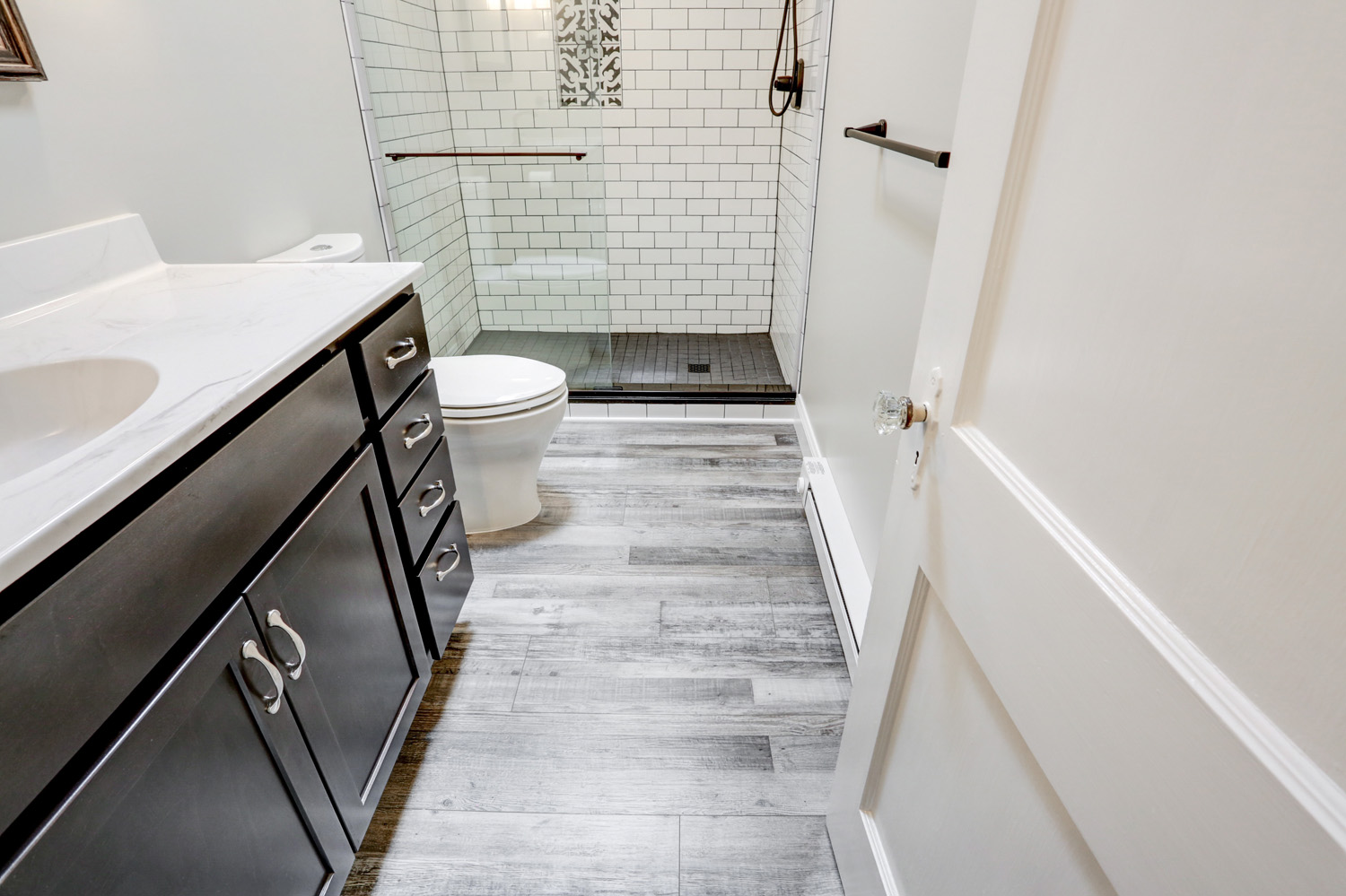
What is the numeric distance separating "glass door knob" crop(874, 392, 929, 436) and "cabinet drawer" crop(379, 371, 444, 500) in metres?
0.88

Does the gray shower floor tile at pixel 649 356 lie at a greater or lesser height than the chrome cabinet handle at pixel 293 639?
lesser

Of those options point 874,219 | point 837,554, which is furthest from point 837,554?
point 874,219

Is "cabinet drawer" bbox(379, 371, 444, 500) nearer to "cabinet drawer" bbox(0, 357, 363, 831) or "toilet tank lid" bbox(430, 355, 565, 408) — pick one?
"cabinet drawer" bbox(0, 357, 363, 831)

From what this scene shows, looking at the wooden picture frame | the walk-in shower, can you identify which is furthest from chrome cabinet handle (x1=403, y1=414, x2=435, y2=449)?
the walk-in shower

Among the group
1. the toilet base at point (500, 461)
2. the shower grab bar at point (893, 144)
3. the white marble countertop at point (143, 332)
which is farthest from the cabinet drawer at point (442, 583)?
the shower grab bar at point (893, 144)

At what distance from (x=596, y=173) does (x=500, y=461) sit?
3.98ft

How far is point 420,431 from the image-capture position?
1358 millimetres

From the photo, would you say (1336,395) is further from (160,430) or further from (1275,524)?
(160,430)

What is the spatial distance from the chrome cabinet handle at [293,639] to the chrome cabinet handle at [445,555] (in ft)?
1.70

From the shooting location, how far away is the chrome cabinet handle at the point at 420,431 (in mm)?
1306

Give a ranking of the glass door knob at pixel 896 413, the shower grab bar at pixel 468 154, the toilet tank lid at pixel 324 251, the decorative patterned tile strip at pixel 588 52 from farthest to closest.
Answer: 1. the decorative patterned tile strip at pixel 588 52
2. the shower grab bar at pixel 468 154
3. the toilet tank lid at pixel 324 251
4. the glass door knob at pixel 896 413

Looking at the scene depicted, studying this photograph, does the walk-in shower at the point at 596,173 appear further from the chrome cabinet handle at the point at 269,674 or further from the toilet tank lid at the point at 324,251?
the chrome cabinet handle at the point at 269,674

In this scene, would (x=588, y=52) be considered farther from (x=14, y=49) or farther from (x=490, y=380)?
(x=14, y=49)

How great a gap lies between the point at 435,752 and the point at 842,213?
1720 millimetres
